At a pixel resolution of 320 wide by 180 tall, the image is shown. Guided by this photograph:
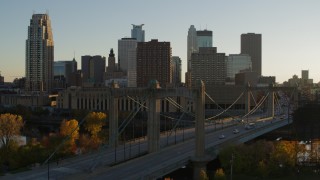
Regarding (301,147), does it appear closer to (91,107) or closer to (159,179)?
(159,179)

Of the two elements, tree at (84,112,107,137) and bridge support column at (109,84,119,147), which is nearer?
bridge support column at (109,84,119,147)

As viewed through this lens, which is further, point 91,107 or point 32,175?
point 91,107

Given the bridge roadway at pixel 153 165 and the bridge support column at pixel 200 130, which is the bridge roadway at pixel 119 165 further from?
the bridge support column at pixel 200 130

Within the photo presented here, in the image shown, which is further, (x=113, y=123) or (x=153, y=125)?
(x=113, y=123)

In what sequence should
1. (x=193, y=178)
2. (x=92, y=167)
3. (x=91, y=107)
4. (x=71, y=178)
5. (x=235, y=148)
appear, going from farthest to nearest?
(x=91, y=107), (x=235, y=148), (x=193, y=178), (x=92, y=167), (x=71, y=178)

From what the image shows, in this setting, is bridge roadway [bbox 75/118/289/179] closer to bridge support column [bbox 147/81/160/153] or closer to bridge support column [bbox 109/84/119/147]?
bridge support column [bbox 147/81/160/153]

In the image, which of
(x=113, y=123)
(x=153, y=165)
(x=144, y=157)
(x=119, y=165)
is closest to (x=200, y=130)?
(x=144, y=157)

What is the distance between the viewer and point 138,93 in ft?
174

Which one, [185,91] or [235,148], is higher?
[185,91]

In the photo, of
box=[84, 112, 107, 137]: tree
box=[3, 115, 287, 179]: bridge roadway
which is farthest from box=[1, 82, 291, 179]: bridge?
box=[84, 112, 107, 137]: tree

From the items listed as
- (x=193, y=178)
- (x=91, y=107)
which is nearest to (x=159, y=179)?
(x=193, y=178)

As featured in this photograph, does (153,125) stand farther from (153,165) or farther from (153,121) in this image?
(153,165)

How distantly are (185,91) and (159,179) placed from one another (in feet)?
33.7

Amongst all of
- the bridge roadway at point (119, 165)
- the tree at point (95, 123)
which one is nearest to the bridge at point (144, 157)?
the bridge roadway at point (119, 165)
